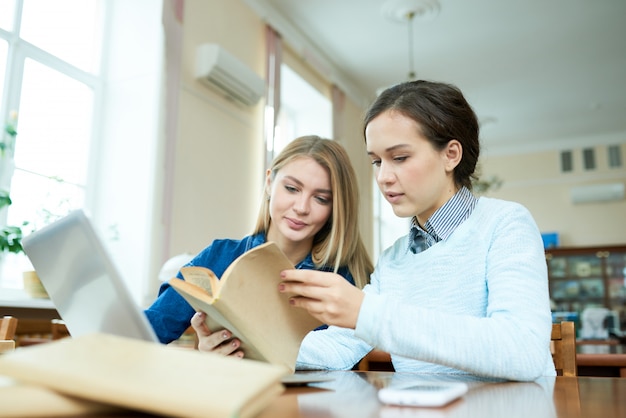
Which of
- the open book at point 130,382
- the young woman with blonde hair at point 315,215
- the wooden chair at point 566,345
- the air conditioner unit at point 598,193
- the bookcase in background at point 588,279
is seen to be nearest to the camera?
the open book at point 130,382

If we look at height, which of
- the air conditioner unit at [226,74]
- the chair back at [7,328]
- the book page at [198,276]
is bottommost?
the chair back at [7,328]

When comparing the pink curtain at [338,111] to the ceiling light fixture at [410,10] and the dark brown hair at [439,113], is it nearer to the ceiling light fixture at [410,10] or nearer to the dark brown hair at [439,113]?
the ceiling light fixture at [410,10]

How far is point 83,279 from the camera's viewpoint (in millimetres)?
691

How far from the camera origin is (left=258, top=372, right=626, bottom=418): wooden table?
0.54m

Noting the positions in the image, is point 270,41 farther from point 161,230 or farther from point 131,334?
point 131,334

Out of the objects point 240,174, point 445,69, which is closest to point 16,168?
point 240,174

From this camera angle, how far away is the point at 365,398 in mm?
635

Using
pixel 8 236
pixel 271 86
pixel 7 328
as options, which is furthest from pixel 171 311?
pixel 271 86

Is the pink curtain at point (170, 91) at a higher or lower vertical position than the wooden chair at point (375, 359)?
higher

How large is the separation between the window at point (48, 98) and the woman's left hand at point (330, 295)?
7.71 ft

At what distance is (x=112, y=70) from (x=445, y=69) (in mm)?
3573

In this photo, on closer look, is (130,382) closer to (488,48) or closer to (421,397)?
(421,397)

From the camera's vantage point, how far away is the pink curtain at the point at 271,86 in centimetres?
434

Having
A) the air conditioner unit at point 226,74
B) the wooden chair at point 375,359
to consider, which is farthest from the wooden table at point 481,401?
the air conditioner unit at point 226,74
